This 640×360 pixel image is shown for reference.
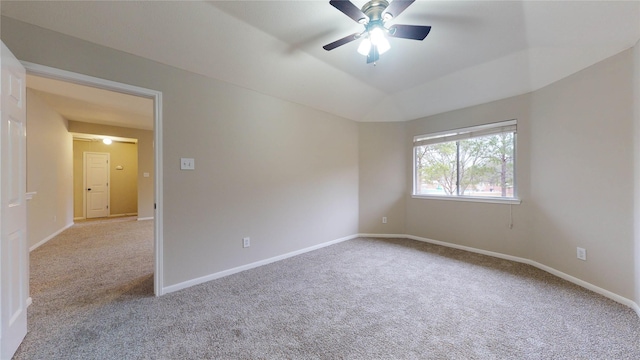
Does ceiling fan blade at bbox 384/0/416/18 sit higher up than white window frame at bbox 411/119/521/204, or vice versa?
ceiling fan blade at bbox 384/0/416/18

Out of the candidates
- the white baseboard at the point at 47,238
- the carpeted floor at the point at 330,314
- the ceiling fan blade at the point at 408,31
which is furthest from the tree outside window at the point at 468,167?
the white baseboard at the point at 47,238

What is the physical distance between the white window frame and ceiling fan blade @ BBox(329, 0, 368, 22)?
2.73 m

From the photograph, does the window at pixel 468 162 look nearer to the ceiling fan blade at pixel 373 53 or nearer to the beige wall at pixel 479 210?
the beige wall at pixel 479 210

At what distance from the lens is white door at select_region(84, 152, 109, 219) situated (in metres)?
6.49

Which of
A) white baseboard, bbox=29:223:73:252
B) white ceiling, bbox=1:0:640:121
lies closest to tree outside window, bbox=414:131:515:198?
white ceiling, bbox=1:0:640:121

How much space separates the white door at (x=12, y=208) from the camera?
142 centimetres

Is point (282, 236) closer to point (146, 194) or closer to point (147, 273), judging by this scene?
point (147, 273)

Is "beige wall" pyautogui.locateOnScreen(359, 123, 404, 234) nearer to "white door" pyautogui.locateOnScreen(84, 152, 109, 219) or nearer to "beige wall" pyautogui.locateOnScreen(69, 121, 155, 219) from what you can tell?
"beige wall" pyautogui.locateOnScreen(69, 121, 155, 219)

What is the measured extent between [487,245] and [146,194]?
25.1 feet

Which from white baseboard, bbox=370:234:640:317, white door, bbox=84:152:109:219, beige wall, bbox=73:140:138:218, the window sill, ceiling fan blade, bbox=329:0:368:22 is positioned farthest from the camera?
white door, bbox=84:152:109:219

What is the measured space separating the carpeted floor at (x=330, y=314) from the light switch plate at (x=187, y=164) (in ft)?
4.11

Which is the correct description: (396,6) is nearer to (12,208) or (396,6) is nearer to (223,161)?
(223,161)

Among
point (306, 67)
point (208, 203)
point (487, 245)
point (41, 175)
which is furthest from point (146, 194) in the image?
point (487, 245)

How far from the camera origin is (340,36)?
8.07ft
